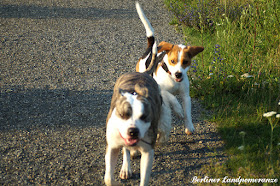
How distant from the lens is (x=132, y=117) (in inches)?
111

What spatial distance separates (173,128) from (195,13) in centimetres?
449

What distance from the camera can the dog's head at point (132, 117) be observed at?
277cm

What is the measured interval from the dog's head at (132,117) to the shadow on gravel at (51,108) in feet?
6.06

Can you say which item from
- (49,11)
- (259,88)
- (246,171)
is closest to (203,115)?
(259,88)

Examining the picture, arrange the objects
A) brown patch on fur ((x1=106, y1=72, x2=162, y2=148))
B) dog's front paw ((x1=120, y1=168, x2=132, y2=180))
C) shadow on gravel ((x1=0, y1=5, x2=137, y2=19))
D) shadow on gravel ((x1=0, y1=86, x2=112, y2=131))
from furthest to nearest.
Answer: shadow on gravel ((x1=0, y1=5, x2=137, y2=19))
shadow on gravel ((x1=0, y1=86, x2=112, y2=131))
dog's front paw ((x1=120, y1=168, x2=132, y2=180))
brown patch on fur ((x1=106, y1=72, x2=162, y2=148))

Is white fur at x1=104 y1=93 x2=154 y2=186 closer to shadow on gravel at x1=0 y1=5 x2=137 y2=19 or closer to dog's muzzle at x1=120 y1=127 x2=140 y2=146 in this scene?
dog's muzzle at x1=120 y1=127 x2=140 y2=146

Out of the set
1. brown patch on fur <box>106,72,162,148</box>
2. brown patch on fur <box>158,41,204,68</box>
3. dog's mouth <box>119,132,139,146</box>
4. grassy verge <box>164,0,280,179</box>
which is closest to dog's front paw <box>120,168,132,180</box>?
brown patch on fur <box>106,72,162,148</box>

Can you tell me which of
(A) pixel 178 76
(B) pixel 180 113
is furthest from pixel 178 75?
(B) pixel 180 113

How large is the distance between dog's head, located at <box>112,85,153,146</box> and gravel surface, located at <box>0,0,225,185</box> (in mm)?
967

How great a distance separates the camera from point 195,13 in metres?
8.09

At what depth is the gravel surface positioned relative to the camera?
3.74 metres

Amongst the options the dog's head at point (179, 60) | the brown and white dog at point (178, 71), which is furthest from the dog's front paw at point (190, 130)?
the dog's head at point (179, 60)

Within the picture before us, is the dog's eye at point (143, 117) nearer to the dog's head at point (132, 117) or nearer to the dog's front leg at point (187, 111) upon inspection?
the dog's head at point (132, 117)

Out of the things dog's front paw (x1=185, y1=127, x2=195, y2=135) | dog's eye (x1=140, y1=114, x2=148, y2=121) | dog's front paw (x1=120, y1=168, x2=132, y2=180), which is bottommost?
dog's front paw (x1=120, y1=168, x2=132, y2=180)
